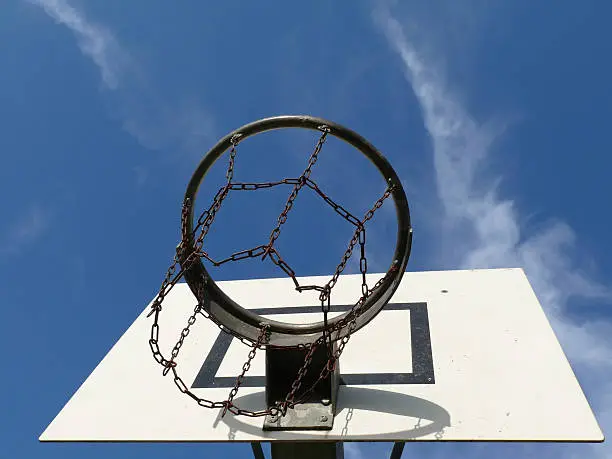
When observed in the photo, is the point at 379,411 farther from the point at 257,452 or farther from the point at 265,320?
the point at 257,452

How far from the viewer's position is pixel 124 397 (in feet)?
9.87

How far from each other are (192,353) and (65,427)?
71cm

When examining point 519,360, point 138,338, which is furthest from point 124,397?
point 519,360

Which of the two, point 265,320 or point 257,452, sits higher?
point 265,320

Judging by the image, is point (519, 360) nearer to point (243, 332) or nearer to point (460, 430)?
point (460, 430)

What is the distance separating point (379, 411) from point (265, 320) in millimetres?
679

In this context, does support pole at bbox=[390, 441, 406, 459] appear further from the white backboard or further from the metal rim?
the metal rim

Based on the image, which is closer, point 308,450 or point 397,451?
point 308,450

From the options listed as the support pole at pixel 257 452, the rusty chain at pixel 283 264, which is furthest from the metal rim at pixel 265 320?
the support pole at pixel 257 452

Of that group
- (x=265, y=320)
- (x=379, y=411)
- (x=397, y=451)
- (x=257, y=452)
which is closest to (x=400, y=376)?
(x=379, y=411)

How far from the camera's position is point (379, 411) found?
8.77 ft

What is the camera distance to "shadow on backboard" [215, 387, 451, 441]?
100 inches

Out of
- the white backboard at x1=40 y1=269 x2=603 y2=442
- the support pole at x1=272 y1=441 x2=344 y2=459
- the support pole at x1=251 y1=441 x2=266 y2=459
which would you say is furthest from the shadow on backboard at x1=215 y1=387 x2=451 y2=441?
the support pole at x1=251 y1=441 x2=266 y2=459

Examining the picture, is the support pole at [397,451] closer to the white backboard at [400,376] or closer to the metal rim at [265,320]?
the white backboard at [400,376]
